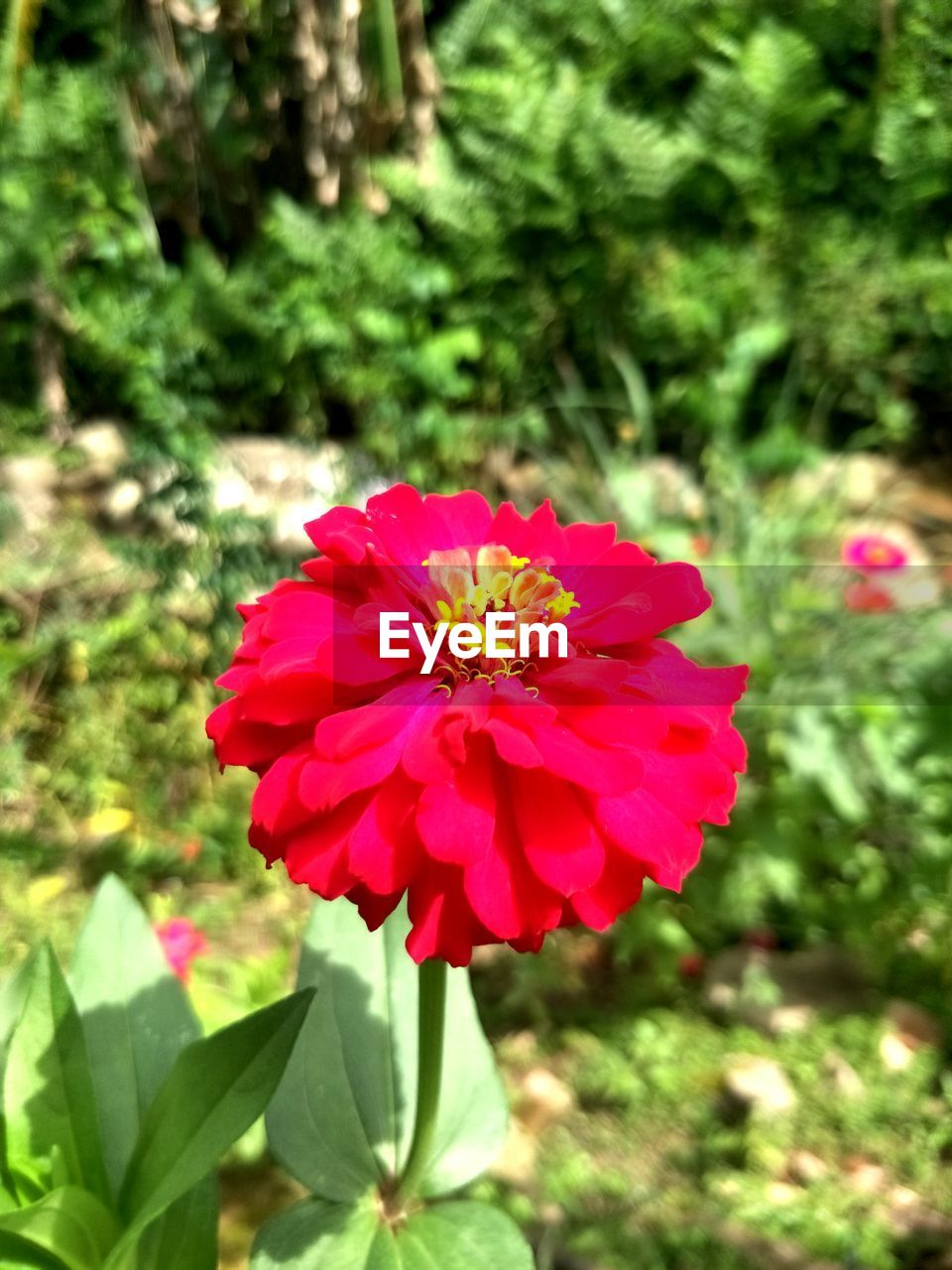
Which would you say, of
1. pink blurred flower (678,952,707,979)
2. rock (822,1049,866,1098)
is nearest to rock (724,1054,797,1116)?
rock (822,1049,866,1098)

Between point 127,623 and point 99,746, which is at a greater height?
point 127,623

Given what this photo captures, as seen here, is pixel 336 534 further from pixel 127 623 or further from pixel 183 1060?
pixel 127 623

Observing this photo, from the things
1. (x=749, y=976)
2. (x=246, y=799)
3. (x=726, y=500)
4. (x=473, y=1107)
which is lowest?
Result: (x=246, y=799)

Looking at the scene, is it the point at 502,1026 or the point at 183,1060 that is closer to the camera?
the point at 183,1060

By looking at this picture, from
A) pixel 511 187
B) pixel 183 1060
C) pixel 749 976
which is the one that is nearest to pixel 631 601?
pixel 183 1060

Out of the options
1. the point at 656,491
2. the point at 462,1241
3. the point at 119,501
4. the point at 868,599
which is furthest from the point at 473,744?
the point at 119,501

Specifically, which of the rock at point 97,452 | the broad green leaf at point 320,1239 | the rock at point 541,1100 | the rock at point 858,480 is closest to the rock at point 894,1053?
the rock at point 541,1100

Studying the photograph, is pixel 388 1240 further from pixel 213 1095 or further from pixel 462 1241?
pixel 213 1095
